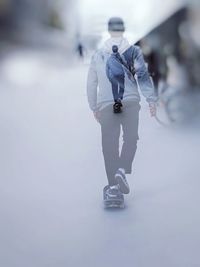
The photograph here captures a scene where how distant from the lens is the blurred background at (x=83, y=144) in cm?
197

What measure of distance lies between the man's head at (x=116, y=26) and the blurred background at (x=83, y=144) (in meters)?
0.02

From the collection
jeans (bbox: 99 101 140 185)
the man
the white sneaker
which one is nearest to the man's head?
the man

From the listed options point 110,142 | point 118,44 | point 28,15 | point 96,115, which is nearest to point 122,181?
point 110,142

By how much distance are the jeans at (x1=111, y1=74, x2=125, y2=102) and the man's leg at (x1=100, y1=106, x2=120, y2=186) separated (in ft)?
0.25

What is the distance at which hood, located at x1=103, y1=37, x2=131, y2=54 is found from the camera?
6.45 feet

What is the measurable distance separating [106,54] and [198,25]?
1.25ft

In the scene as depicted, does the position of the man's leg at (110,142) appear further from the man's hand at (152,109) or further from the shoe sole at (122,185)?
the man's hand at (152,109)

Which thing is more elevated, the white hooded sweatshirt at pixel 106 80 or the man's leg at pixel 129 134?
the white hooded sweatshirt at pixel 106 80

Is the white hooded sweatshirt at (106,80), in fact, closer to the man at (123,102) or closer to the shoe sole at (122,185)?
the man at (123,102)

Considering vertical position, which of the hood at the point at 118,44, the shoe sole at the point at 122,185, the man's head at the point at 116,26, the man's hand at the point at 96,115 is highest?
the man's head at the point at 116,26

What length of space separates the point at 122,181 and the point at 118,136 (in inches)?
6.7

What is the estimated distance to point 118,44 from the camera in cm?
197

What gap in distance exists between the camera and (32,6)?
195 centimetres

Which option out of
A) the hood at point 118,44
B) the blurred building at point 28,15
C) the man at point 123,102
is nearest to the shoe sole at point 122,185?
the man at point 123,102
